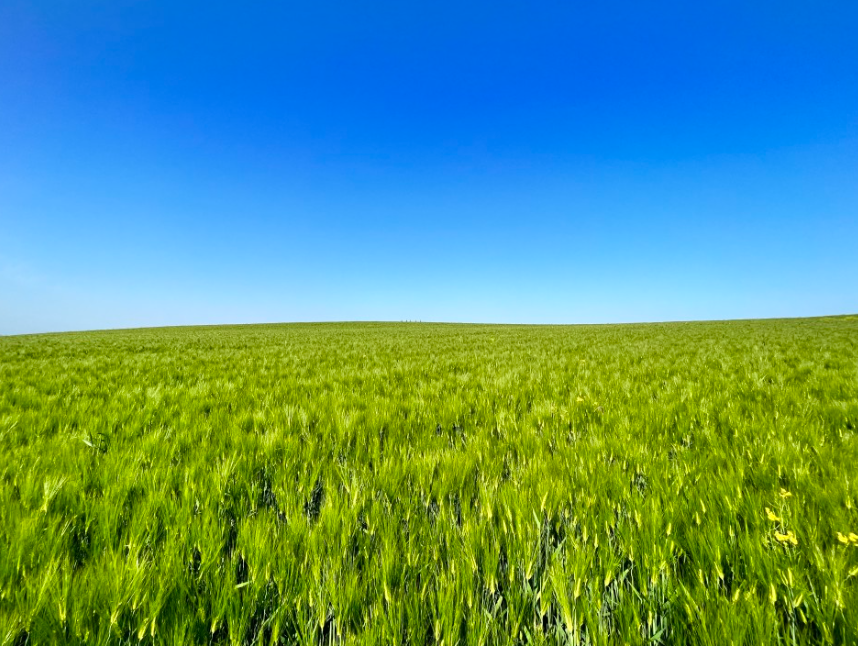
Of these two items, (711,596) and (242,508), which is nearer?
(711,596)

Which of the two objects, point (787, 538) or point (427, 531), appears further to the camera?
point (427, 531)

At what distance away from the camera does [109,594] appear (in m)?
1.13

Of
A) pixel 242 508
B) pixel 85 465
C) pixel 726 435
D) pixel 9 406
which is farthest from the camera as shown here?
pixel 9 406

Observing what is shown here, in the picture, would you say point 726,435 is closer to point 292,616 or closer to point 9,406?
point 292,616

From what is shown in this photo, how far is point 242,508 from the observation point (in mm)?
1821

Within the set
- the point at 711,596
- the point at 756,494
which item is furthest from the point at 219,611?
the point at 756,494

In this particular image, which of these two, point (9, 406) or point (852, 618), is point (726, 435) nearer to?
point (852, 618)

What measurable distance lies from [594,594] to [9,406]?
19.2 ft

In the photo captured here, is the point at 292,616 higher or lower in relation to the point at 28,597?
lower

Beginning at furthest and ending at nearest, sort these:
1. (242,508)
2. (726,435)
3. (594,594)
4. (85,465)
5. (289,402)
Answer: (289,402)
(726,435)
(85,465)
(242,508)
(594,594)

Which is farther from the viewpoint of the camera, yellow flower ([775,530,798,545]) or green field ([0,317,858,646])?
yellow flower ([775,530,798,545])

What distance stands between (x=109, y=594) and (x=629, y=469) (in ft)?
8.66

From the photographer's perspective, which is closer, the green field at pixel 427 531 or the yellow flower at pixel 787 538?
the green field at pixel 427 531

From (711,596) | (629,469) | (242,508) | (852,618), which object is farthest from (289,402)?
(852,618)
